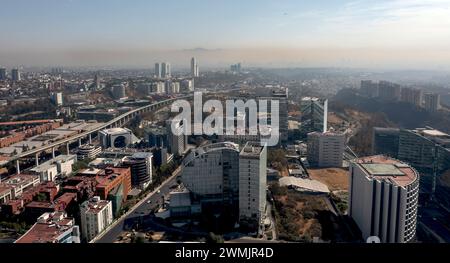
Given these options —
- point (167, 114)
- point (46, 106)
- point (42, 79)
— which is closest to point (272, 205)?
point (167, 114)

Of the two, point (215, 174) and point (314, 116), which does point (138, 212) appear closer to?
point (215, 174)

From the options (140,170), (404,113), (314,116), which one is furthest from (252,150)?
(404,113)

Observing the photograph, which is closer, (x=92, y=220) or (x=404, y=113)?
(x=92, y=220)

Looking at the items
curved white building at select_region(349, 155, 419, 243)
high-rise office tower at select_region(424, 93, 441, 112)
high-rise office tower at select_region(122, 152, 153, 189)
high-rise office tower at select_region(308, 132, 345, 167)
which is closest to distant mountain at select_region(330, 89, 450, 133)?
high-rise office tower at select_region(424, 93, 441, 112)

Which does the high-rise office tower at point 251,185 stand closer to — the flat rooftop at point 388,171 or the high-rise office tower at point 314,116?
the flat rooftop at point 388,171

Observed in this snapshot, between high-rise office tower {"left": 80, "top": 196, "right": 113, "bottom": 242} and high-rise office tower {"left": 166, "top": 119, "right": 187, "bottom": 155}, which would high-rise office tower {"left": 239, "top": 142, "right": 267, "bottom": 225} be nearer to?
high-rise office tower {"left": 80, "top": 196, "right": 113, "bottom": 242}

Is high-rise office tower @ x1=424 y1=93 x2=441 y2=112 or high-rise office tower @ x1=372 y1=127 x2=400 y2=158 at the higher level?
high-rise office tower @ x1=424 y1=93 x2=441 y2=112
